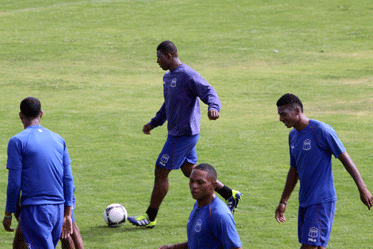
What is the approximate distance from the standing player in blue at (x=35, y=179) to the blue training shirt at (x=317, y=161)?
2698 mm

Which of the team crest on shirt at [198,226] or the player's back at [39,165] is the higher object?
the player's back at [39,165]

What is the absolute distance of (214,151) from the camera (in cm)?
1395

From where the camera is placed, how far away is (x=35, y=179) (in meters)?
5.99

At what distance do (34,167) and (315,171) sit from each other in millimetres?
3070

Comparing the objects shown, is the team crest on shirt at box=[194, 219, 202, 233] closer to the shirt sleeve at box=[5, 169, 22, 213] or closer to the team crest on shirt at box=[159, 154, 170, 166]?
the shirt sleeve at box=[5, 169, 22, 213]

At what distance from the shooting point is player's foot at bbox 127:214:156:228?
8.73 meters

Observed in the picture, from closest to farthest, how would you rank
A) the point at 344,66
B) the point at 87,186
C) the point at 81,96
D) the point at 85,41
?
the point at 87,186 < the point at 81,96 < the point at 344,66 < the point at 85,41

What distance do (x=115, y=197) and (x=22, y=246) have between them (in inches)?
157

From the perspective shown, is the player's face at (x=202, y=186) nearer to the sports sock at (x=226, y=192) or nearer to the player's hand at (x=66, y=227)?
the player's hand at (x=66, y=227)

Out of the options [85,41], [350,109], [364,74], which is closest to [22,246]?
[350,109]

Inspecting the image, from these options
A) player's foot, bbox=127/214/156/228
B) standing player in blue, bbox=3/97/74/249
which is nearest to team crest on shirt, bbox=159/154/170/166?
player's foot, bbox=127/214/156/228

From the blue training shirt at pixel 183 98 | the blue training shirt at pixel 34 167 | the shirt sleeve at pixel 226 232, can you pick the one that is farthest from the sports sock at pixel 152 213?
the shirt sleeve at pixel 226 232

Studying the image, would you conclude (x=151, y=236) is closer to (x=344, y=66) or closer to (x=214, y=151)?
(x=214, y=151)

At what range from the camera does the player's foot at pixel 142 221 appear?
873 centimetres
